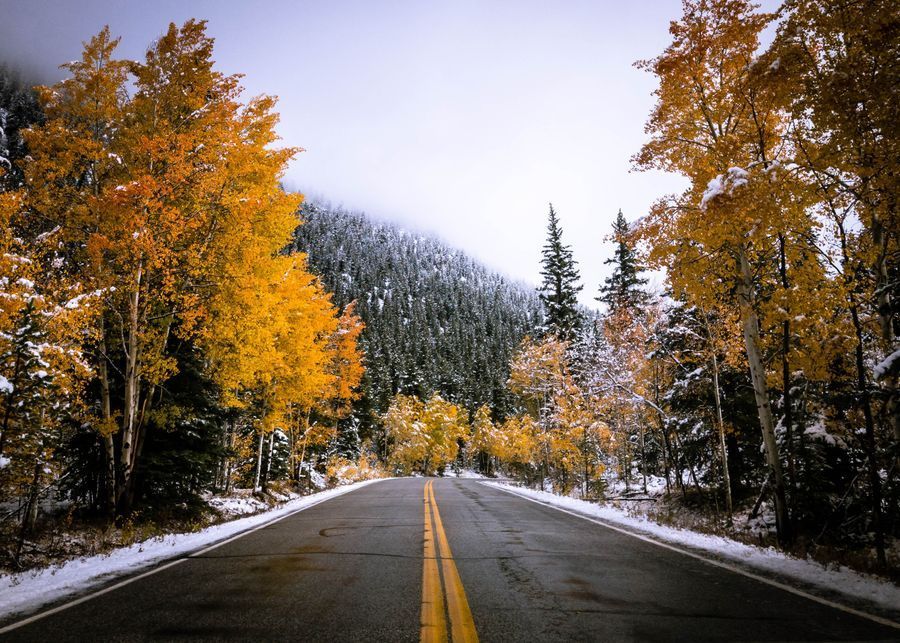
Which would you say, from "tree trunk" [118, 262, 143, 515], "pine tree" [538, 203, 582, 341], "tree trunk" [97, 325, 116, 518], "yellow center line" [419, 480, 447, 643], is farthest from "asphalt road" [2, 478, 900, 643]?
"pine tree" [538, 203, 582, 341]

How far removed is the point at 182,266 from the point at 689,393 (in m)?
16.3

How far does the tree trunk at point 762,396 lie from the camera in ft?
28.6

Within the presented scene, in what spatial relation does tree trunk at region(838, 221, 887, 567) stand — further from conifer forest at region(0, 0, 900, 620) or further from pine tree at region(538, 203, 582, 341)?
pine tree at region(538, 203, 582, 341)

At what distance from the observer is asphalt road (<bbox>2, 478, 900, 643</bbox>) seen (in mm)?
3953

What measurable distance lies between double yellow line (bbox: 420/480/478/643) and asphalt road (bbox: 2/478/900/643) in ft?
0.08

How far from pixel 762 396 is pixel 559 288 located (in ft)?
89.2

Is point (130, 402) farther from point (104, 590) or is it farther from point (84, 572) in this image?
point (104, 590)

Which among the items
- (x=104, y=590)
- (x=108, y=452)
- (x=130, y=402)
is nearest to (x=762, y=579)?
(x=104, y=590)

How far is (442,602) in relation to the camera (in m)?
4.64

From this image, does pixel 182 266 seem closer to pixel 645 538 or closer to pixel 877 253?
pixel 645 538

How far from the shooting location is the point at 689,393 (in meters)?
17.1

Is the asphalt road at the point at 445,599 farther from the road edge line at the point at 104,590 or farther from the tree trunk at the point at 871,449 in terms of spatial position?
the tree trunk at the point at 871,449

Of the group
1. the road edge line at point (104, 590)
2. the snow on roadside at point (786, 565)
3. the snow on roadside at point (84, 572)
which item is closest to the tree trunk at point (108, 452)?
the snow on roadside at point (84, 572)

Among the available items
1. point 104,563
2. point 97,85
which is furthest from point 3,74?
point 104,563
